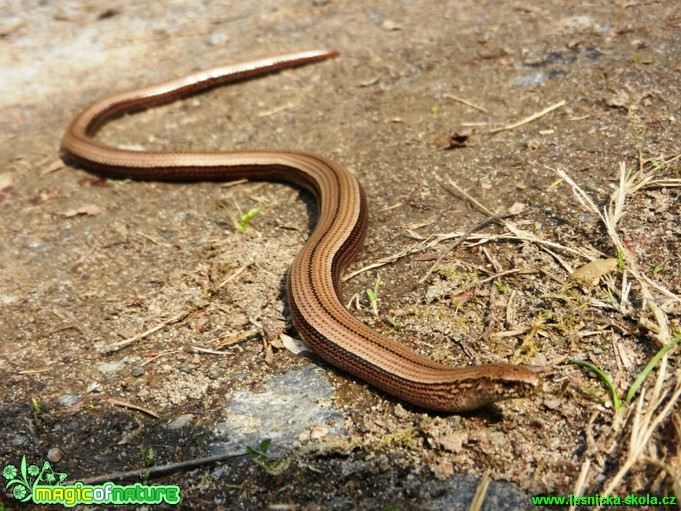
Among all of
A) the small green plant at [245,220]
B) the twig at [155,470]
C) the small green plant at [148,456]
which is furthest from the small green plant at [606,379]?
the small green plant at [245,220]

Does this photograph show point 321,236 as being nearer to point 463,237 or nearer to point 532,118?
point 463,237

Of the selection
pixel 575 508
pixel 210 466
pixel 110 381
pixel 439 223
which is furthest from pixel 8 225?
pixel 575 508

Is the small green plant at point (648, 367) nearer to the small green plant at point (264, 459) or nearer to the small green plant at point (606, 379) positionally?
the small green plant at point (606, 379)

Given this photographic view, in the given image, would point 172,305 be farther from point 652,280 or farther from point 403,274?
point 652,280

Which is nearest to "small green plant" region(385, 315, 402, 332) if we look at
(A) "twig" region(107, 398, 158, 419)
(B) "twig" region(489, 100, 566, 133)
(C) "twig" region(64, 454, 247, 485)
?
(C) "twig" region(64, 454, 247, 485)

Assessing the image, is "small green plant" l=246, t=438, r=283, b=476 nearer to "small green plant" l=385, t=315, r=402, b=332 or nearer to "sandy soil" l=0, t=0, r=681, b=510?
"sandy soil" l=0, t=0, r=681, b=510

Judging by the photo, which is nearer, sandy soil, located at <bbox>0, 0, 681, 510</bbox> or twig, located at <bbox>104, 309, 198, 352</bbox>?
sandy soil, located at <bbox>0, 0, 681, 510</bbox>
